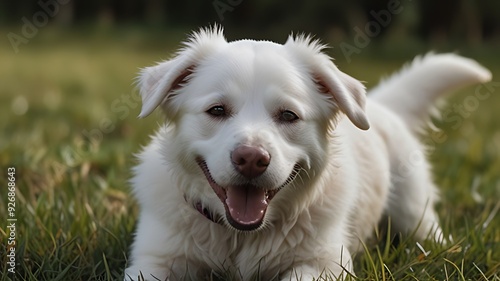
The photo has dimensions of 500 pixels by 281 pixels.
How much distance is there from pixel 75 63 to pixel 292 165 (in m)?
10.8

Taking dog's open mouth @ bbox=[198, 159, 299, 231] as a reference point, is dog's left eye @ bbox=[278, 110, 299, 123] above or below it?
above

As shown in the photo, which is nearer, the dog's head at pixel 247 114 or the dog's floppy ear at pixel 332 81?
the dog's head at pixel 247 114

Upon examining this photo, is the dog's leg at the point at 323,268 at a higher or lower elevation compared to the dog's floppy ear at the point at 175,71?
lower

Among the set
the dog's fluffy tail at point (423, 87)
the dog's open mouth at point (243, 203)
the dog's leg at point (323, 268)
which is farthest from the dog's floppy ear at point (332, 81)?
the dog's fluffy tail at point (423, 87)

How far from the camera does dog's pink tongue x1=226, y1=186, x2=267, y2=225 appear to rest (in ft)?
10.1

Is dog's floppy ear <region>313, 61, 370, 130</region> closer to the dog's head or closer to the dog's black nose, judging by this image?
the dog's head

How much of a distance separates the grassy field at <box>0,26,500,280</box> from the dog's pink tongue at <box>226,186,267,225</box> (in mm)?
504

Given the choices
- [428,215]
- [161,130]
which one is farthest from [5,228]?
[428,215]

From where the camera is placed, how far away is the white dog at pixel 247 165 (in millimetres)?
3053

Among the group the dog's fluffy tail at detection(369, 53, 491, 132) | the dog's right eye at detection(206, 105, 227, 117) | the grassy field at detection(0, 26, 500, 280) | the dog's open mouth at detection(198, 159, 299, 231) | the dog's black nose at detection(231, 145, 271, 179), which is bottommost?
the grassy field at detection(0, 26, 500, 280)

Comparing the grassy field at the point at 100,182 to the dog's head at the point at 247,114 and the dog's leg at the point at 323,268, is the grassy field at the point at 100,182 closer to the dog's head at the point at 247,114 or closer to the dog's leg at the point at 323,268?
the dog's leg at the point at 323,268

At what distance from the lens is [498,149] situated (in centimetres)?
701

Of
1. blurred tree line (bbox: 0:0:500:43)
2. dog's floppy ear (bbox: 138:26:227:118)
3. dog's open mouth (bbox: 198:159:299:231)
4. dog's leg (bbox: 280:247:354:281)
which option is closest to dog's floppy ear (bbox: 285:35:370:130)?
dog's floppy ear (bbox: 138:26:227:118)

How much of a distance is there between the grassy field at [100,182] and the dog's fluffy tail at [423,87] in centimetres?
66
